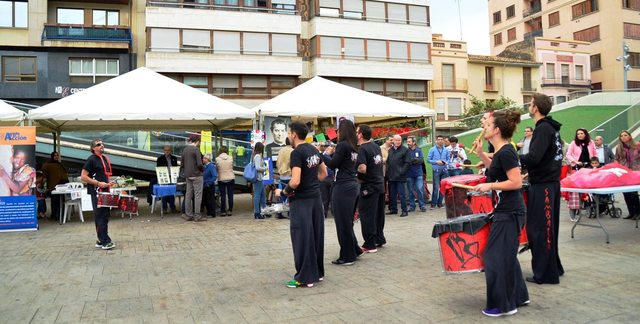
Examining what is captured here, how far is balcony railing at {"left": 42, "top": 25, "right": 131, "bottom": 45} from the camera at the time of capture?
28.7 metres

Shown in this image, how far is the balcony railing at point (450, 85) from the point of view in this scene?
39.8 metres

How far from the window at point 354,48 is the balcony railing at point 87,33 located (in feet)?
46.3

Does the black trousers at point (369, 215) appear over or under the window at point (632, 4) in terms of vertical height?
under

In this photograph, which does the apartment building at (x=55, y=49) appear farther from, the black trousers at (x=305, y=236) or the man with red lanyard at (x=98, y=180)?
the black trousers at (x=305, y=236)

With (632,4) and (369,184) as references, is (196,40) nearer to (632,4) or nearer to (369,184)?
(369,184)

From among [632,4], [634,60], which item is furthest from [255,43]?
[634,60]

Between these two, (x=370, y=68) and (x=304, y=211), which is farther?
(x=370, y=68)

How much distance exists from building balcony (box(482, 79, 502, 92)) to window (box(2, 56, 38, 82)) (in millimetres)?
33280

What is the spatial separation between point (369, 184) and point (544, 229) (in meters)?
2.47

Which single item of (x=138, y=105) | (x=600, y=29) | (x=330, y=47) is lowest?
(x=138, y=105)

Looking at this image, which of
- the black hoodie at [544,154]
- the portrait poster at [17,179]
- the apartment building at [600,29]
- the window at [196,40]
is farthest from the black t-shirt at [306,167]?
the apartment building at [600,29]

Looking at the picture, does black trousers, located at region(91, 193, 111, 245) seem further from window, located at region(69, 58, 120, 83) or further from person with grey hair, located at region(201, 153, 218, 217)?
window, located at region(69, 58, 120, 83)

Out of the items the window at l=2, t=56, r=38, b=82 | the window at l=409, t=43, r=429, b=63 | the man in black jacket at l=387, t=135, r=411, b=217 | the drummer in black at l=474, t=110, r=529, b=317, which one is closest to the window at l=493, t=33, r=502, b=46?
the window at l=409, t=43, r=429, b=63

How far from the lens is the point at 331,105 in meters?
13.0
